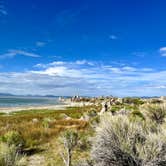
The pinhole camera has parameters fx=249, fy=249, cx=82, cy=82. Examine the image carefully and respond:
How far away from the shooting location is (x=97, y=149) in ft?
21.0

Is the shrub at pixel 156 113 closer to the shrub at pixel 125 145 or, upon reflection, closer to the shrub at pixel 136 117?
the shrub at pixel 136 117

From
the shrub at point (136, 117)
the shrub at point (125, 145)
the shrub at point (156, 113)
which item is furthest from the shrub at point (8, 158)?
the shrub at point (156, 113)

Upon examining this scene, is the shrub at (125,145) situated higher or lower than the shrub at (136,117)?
lower

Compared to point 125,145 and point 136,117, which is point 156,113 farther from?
point 125,145

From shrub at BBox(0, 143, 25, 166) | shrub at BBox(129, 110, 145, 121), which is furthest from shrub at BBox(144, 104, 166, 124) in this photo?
shrub at BBox(0, 143, 25, 166)

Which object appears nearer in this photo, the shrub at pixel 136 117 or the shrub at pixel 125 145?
the shrub at pixel 125 145

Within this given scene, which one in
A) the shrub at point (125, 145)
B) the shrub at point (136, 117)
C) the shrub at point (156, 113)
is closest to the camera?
the shrub at point (125, 145)

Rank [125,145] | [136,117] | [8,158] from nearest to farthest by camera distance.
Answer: [8,158]
[125,145]
[136,117]

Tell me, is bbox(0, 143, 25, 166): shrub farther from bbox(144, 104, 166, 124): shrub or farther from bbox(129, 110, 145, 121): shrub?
bbox(144, 104, 166, 124): shrub

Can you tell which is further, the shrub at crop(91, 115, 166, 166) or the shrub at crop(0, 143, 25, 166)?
the shrub at crop(91, 115, 166, 166)

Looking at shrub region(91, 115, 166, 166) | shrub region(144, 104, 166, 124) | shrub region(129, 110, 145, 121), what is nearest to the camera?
shrub region(91, 115, 166, 166)

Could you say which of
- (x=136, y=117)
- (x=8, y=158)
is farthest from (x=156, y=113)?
(x=8, y=158)

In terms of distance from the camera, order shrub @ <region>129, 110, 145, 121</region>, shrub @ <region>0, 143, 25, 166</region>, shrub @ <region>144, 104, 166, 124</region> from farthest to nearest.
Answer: shrub @ <region>144, 104, 166, 124</region>
shrub @ <region>129, 110, 145, 121</region>
shrub @ <region>0, 143, 25, 166</region>

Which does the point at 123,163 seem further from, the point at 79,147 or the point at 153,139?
the point at 79,147
